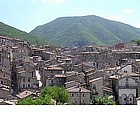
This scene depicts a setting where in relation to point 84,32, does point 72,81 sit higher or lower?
lower

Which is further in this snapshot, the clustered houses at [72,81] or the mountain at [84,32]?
the mountain at [84,32]

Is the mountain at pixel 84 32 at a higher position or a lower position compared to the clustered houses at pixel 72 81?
higher

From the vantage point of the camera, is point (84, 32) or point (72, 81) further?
point (84, 32)

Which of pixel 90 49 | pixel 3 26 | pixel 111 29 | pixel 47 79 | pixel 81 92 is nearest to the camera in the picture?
pixel 81 92

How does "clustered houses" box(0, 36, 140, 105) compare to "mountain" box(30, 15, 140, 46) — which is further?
"mountain" box(30, 15, 140, 46)
